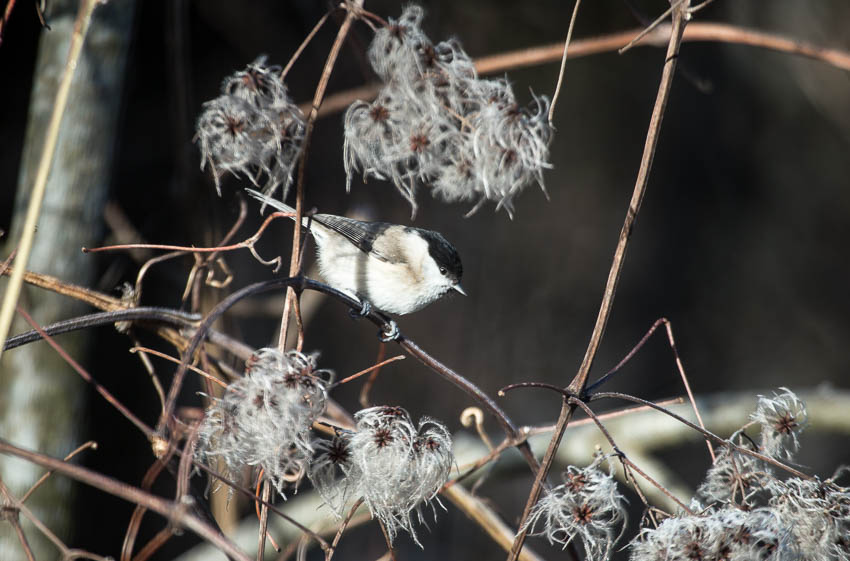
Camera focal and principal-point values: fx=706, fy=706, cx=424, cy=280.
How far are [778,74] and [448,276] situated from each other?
171 inches

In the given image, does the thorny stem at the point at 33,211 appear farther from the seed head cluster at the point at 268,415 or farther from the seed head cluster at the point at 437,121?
the seed head cluster at the point at 437,121

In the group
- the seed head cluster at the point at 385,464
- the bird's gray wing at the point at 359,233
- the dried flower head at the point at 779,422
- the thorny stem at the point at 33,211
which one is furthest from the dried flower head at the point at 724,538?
the bird's gray wing at the point at 359,233

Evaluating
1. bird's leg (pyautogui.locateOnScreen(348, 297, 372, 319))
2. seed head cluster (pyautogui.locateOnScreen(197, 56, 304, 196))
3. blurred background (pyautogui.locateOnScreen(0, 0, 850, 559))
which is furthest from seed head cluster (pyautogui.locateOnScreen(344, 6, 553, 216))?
blurred background (pyautogui.locateOnScreen(0, 0, 850, 559))

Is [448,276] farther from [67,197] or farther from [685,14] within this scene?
[685,14]

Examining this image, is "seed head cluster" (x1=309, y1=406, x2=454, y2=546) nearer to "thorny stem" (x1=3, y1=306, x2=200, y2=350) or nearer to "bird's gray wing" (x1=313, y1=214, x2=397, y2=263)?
"thorny stem" (x1=3, y1=306, x2=200, y2=350)

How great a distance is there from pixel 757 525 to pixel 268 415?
2.21 feet

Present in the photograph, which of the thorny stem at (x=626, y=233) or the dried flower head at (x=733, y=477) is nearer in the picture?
the thorny stem at (x=626, y=233)

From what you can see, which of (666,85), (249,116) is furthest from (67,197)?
(666,85)

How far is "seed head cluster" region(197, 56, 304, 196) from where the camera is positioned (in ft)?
3.76

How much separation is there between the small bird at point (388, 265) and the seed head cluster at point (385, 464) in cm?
108

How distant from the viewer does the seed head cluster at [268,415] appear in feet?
2.97

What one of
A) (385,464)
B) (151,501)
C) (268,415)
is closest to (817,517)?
(385,464)

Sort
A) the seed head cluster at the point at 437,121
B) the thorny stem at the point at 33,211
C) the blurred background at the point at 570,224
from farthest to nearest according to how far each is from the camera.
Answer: the blurred background at the point at 570,224, the seed head cluster at the point at 437,121, the thorny stem at the point at 33,211

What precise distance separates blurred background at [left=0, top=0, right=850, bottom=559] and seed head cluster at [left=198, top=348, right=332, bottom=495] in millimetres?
1261
